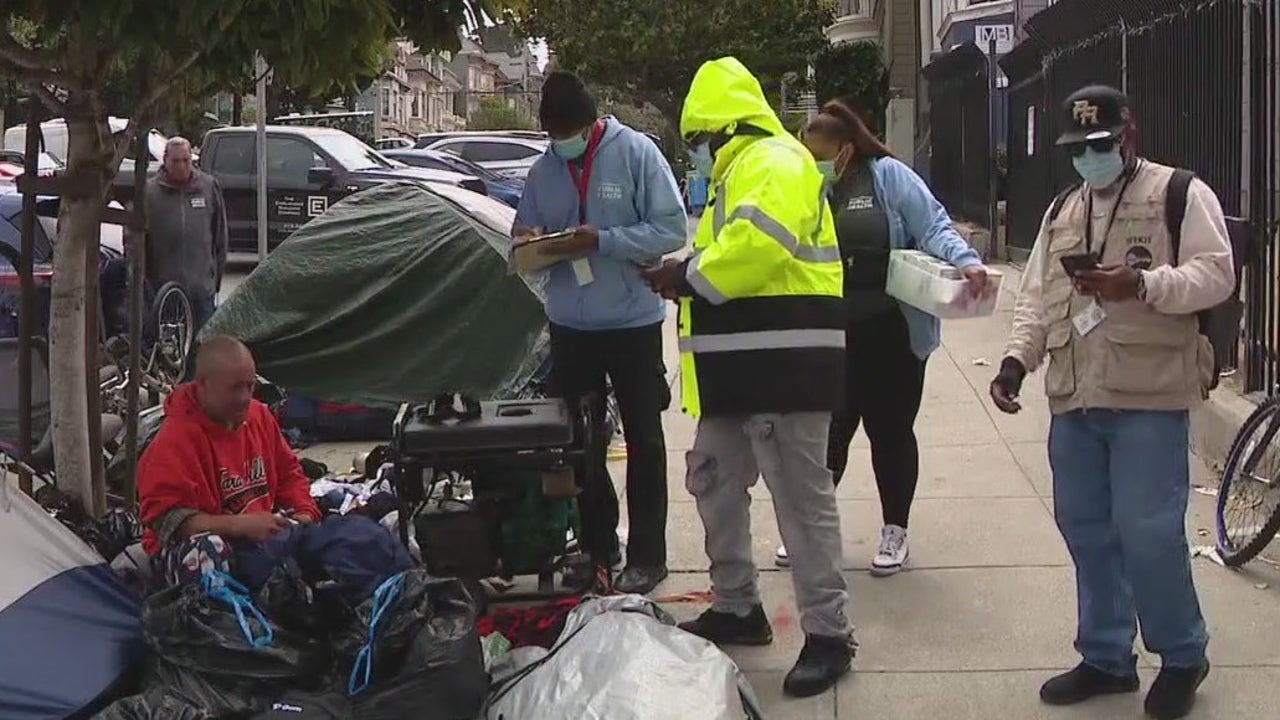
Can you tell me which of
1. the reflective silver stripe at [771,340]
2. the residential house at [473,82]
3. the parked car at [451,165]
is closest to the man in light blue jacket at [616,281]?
the reflective silver stripe at [771,340]

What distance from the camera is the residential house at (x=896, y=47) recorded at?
25.6 metres

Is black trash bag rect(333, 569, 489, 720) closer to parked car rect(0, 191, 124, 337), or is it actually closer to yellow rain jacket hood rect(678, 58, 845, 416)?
yellow rain jacket hood rect(678, 58, 845, 416)

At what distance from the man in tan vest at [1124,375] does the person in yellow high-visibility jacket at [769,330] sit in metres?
0.58

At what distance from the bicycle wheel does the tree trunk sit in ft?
Answer: 13.5

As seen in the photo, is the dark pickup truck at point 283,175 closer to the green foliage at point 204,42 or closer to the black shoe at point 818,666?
the green foliage at point 204,42

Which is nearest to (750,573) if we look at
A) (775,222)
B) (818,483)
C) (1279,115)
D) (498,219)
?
(818,483)

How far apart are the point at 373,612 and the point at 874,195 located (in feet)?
8.23

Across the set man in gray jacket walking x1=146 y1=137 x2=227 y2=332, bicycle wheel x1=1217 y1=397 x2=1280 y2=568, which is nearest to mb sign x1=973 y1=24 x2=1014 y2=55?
man in gray jacket walking x1=146 y1=137 x2=227 y2=332

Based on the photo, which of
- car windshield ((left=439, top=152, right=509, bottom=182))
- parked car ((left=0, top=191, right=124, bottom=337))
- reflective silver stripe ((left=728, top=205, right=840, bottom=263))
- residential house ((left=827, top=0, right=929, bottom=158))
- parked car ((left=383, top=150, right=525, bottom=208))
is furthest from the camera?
residential house ((left=827, top=0, right=929, bottom=158))

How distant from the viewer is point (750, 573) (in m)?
4.94

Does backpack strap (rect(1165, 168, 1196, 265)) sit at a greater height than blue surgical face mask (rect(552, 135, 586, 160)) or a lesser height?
lesser

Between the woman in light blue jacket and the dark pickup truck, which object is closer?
the woman in light blue jacket

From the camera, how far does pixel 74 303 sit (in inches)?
Result: 197

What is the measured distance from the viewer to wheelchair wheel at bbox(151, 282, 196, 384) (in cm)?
959
